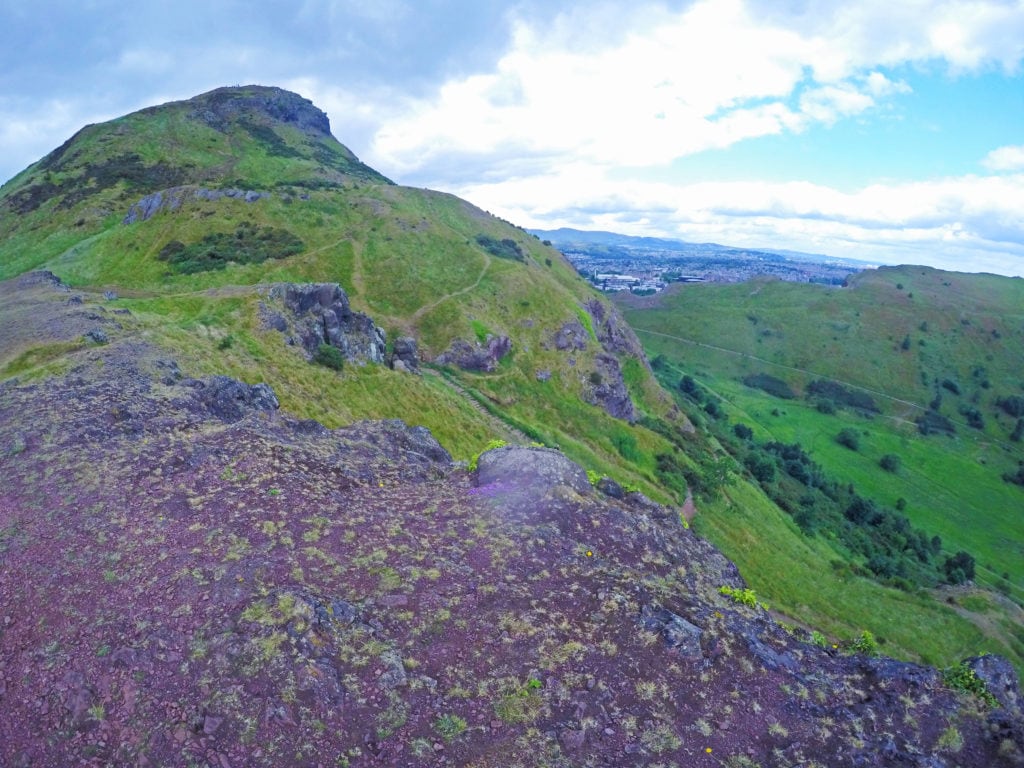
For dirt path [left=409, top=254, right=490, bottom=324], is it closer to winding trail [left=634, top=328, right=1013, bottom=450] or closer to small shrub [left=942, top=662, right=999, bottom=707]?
small shrub [left=942, top=662, right=999, bottom=707]

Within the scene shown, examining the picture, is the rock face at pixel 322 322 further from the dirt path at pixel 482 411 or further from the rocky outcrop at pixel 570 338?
the rocky outcrop at pixel 570 338

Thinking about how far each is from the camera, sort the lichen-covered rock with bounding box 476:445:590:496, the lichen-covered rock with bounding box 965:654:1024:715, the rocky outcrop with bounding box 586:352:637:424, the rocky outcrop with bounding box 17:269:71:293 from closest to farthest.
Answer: the lichen-covered rock with bounding box 965:654:1024:715
the lichen-covered rock with bounding box 476:445:590:496
the rocky outcrop with bounding box 17:269:71:293
the rocky outcrop with bounding box 586:352:637:424

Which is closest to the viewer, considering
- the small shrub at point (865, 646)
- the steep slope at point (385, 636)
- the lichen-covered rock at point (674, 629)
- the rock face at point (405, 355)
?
the steep slope at point (385, 636)

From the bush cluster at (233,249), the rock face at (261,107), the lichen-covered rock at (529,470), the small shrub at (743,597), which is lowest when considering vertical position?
the small shrub at (743,597)

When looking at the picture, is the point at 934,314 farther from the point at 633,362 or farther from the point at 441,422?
the point at 441,422

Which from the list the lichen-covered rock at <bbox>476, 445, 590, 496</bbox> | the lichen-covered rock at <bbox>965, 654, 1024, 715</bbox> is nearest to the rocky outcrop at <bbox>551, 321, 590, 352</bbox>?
the lichen-covered rock at <bbox>476, 445, 590, 496</bbox>

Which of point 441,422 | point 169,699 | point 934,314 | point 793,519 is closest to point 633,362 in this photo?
point 793,519

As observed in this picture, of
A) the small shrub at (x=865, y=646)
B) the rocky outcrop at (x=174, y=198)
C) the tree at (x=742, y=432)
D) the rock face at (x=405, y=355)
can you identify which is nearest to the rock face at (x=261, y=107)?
the rocky outcrop at (x=174, y=198)
